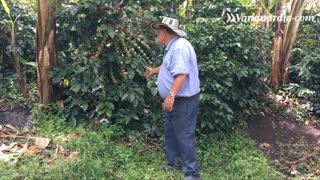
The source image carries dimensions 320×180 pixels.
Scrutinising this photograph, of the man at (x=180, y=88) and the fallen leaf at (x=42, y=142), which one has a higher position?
the man at (x=180, y=88)

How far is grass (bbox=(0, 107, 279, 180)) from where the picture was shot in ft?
10.4

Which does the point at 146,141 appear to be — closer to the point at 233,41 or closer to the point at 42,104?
the point at 42,104

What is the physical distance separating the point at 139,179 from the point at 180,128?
22.9 inches

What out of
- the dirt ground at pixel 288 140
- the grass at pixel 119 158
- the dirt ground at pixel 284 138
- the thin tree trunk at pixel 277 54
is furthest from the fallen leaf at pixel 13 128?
the thin tree trunk at pixel 277 54

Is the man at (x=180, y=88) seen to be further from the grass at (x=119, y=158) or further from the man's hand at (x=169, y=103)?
the grass at (x=119, y=158)

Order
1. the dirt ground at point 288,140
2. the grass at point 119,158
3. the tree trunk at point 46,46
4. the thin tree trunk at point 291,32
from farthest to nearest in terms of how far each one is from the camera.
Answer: the thin tree trunk at point 291,32 < the tree trunk at point 46,46 < the dirt ground at point 288,140 < the grass at point 119,158

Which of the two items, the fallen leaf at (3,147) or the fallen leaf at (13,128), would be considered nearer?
the fallen leaf at (3,147)

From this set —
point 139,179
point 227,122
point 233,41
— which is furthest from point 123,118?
point 233,41

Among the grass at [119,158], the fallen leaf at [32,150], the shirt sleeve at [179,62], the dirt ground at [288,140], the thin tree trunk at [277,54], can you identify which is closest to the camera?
the shirt sleeve at [179,62]

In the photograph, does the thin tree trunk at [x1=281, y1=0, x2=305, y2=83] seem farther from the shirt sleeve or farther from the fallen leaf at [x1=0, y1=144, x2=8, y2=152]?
the fallen leaf at [x1=0, y1=144, x2=8, y2=152]

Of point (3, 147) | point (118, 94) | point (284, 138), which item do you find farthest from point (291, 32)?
point (3, 147)

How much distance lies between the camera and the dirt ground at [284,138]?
12.6 ft

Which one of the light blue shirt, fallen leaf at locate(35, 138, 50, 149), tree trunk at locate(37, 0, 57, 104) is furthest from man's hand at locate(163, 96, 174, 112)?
tree trunk at locate(37, 0, 57, 104)

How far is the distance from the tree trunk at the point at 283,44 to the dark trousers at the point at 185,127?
9.37 ft
